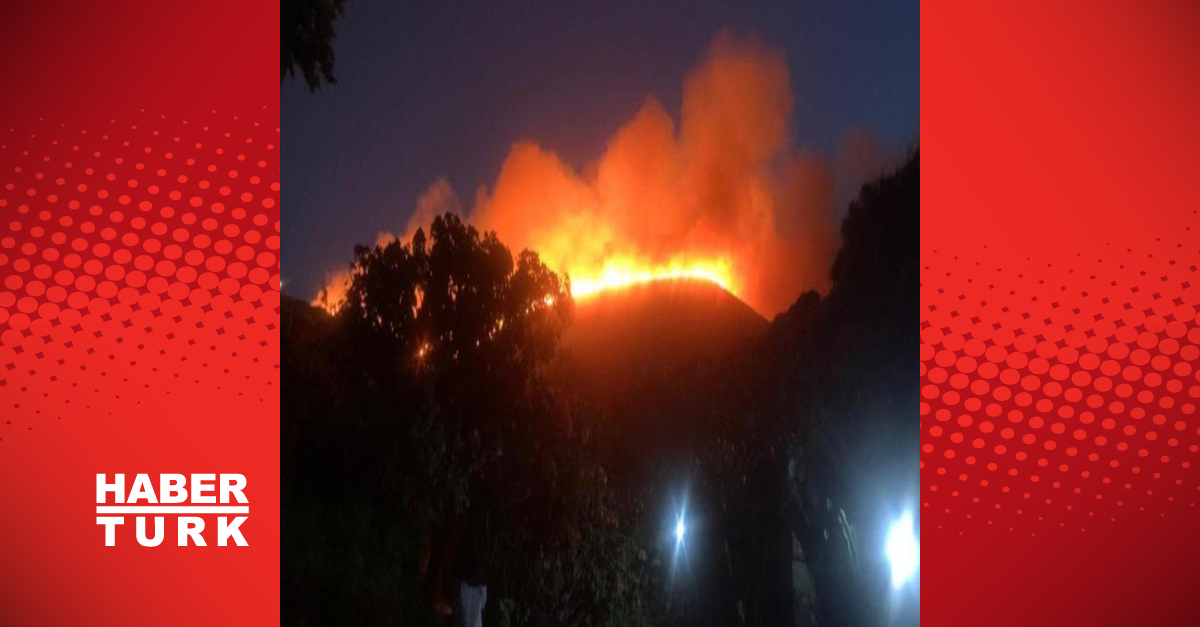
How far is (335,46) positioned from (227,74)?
464 mm

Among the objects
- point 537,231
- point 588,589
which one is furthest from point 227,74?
point 588,589

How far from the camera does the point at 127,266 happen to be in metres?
4.07

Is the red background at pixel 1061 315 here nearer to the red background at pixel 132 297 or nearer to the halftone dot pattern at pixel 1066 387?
the halftone dot pattern at pixel 1066 387

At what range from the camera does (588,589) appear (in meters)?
4.25

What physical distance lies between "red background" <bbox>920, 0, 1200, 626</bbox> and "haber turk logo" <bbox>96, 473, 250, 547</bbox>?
301 cm

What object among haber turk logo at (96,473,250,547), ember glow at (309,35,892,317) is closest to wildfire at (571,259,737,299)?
ember glow at (309,35,892,317)

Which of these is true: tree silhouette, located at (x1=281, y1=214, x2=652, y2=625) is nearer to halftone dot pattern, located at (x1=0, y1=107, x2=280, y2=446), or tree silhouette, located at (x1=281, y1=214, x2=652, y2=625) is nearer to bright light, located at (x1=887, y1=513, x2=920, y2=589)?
halftone dot pattern, located at (x1=0, y1=107, x2=280, y2=446)

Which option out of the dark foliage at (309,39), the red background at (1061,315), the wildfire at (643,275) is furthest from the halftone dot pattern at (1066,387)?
the dark foliage at (309,39)

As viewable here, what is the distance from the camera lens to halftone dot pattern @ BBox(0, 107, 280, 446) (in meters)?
3.99

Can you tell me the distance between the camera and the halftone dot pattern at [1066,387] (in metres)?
4.08

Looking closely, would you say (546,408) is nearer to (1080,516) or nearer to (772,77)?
(772,77)

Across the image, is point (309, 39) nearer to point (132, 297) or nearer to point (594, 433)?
point (132, 297)

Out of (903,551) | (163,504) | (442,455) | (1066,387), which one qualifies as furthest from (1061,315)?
(163,504)

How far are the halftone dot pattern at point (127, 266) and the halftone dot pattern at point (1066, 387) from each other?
9.57 feet
